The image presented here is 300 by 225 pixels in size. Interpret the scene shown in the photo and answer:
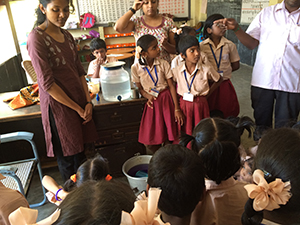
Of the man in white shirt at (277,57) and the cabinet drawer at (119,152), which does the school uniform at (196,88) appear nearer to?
the man in white shirt at (277,57)

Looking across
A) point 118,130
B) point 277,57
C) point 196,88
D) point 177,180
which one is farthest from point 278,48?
point 177,180

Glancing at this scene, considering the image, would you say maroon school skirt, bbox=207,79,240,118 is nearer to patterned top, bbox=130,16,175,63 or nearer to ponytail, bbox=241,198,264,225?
patterned top, bbox=130,16,175,63

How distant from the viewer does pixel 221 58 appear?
213 cm

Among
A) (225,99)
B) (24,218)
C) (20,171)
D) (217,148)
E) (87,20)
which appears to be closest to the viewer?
(24,218)

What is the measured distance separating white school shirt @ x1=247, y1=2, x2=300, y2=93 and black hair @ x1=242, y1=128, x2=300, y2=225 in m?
1.21

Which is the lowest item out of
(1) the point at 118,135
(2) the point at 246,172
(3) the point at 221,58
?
(1) the point at 118,135

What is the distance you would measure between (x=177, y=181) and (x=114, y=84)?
1.41m

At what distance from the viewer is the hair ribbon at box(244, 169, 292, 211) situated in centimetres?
71

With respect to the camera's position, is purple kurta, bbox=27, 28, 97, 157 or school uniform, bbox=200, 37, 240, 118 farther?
school uniform, bbox=200, 37, 240, 118

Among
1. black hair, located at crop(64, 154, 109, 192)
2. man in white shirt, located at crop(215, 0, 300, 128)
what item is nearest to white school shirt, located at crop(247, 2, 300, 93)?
man in white shirt, located at crop(215, 0, 300, 128)

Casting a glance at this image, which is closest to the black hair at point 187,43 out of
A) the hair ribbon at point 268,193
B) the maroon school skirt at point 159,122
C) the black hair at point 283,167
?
the maroon school skirt at point 159,122

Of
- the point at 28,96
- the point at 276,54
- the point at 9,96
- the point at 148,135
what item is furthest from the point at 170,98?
the point at 9,96

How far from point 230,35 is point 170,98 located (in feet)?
15.4

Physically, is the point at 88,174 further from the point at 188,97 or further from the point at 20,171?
the point at 188,97
